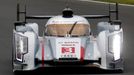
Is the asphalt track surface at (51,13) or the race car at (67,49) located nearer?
the race car at (67,49)

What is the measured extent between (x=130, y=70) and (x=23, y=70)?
8.31ft

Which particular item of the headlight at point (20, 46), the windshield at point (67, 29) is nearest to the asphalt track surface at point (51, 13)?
the headlight at point (20, 46)

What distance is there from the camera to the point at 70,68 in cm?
1538

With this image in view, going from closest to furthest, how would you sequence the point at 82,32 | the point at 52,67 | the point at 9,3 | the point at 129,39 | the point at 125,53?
the point at 52,67 < the point at 82,32 < the point at 125,53 < the point at 129,39 < the point at 9,3

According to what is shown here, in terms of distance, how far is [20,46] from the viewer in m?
15.4

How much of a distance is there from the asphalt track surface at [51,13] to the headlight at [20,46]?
1.77 feet

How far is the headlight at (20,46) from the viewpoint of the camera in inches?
601

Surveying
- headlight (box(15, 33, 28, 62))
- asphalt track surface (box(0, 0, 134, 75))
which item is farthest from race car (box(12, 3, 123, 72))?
asphalt track surface (box(0, 0, 134, 75))

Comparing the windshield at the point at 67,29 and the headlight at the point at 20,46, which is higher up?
the windshield at the point at 67,29

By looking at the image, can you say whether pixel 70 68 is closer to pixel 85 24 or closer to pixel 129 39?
pixel 85 24

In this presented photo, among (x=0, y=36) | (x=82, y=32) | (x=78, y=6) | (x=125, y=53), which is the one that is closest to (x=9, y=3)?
(x=78, y=6)

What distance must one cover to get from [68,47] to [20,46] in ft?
3.62

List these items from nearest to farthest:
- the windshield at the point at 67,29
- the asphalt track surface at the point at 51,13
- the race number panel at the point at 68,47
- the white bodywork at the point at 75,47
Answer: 1. the race number panel at the point at 68,47
2. the white bodywork at the point at 75,47
3. the windshield at the point at 67,29
4. the asphalt track surface at the point at 51,13

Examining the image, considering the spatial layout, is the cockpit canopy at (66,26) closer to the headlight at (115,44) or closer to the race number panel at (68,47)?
the race number panel at (68,47)
